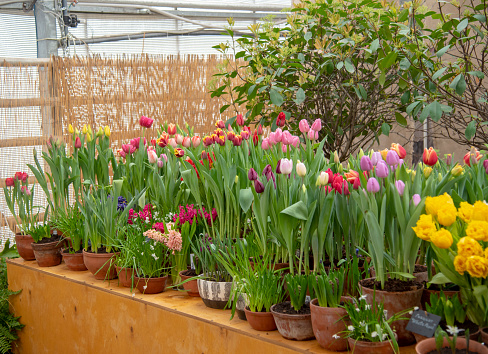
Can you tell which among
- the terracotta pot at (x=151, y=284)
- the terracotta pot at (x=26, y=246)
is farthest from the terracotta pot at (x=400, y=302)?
the terracotta pot at (x=26, y=246)

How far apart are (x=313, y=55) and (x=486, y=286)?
8.27 ft

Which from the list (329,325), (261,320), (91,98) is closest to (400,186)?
(329,325)

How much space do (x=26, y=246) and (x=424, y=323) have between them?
2269 mm

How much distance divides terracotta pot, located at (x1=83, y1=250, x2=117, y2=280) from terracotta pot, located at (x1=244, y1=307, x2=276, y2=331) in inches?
35.2

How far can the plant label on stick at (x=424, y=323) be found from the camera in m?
1.22

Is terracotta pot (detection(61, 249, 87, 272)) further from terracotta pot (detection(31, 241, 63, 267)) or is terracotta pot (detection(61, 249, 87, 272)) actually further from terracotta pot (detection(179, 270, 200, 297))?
terracotta pot (detection(179, 270, 200, 297))

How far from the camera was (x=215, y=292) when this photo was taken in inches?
73.3

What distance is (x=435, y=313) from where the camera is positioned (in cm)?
127

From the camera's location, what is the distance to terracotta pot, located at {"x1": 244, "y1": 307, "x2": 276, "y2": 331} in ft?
5.21

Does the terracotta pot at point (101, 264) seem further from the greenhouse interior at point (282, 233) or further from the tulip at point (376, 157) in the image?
the tulip at point (376, 157)

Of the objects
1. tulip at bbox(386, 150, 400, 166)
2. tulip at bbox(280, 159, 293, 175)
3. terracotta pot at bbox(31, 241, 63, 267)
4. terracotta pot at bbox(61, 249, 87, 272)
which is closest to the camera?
tulip at bbox(386, 150, 400, 166)

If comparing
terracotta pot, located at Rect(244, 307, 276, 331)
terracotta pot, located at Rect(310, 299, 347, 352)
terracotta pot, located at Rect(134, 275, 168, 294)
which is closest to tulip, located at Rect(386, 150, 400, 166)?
terracotta pot, located at Rect(310, 299, 347, 352)

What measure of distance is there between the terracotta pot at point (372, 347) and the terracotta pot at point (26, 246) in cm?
208

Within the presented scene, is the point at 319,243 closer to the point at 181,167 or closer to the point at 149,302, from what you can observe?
the point at 149,302
